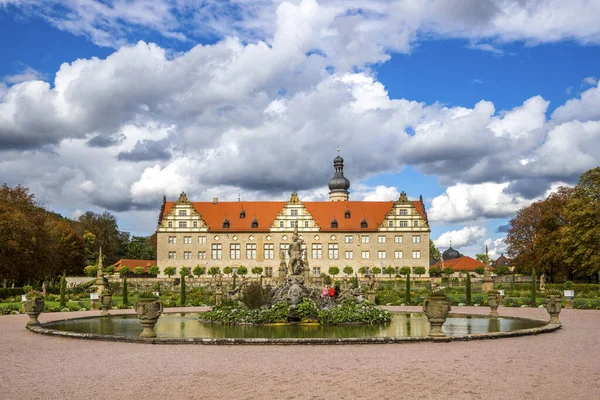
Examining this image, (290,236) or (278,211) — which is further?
(278,211)

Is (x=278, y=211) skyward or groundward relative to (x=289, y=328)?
skyward

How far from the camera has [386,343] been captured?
45.6 ft

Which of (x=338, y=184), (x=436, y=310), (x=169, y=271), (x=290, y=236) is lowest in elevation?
(x=436, y=310)

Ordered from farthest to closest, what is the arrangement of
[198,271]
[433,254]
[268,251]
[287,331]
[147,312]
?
[433,254] → [268,251] → [198,271] → [287,331] → [147,312]

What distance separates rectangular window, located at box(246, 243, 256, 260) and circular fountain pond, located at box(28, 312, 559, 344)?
4194cm

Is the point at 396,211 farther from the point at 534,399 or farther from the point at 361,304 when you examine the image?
the point at 534,399

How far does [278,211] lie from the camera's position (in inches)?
2589

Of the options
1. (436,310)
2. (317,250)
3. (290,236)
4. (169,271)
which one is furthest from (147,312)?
(317,250)

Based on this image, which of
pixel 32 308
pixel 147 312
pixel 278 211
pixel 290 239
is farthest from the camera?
pixel 278 211

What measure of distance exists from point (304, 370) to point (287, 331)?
6753 mm

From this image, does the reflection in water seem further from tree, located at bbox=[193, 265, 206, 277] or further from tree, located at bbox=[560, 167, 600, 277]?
tree, located at bbox=[193, 265, 206, 277]

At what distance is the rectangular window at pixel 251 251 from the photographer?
210ft

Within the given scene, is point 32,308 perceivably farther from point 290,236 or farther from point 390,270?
point 290,236

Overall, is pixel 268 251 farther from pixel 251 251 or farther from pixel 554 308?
pixel 554 308
